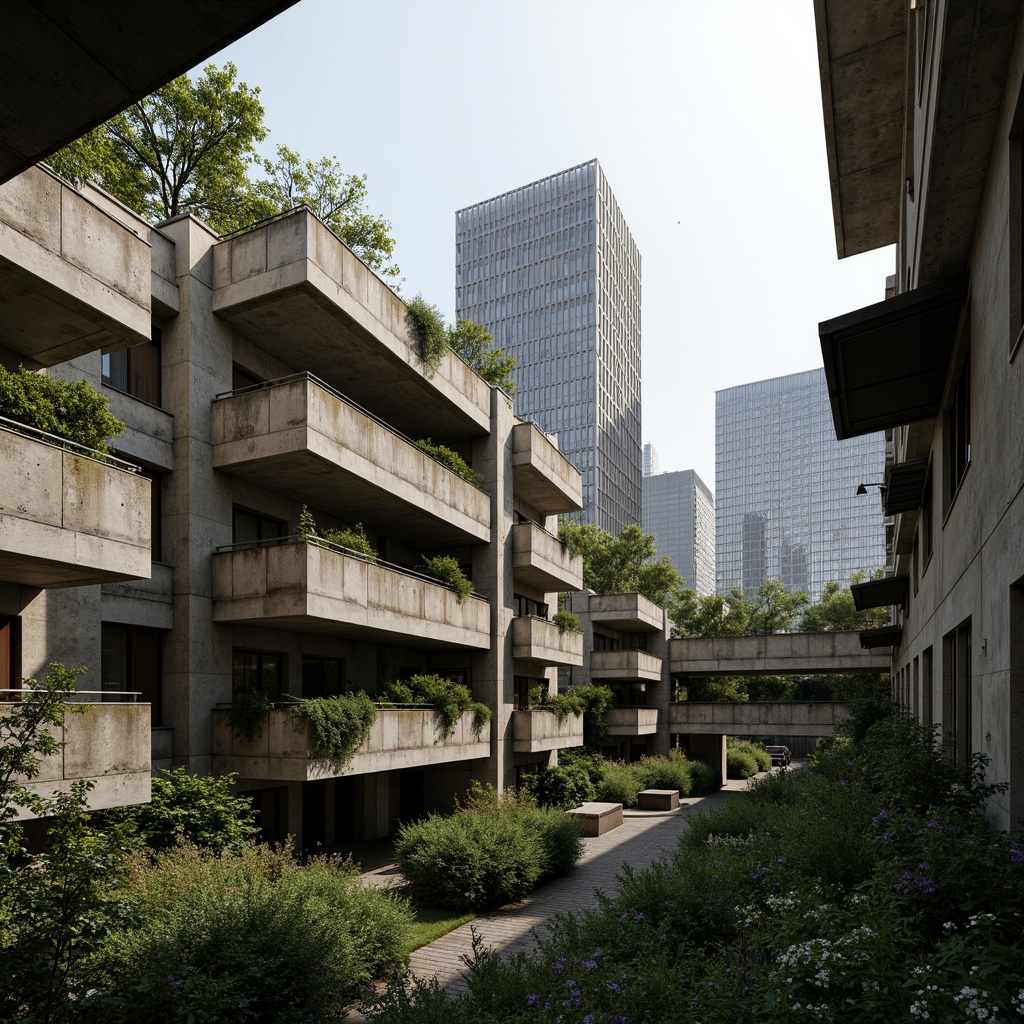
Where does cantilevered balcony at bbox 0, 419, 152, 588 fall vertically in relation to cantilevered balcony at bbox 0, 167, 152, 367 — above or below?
below

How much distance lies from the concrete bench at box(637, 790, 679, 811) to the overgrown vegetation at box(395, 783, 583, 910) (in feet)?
48.7

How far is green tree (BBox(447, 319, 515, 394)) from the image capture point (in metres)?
35.0

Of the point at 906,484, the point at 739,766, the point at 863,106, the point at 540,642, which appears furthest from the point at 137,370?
the point at 739,766

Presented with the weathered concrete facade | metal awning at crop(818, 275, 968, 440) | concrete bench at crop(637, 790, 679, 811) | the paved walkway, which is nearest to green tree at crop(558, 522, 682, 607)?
concrete bench at crop(637, 790, 679, 811)

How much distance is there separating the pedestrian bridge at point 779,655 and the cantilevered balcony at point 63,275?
33966mm

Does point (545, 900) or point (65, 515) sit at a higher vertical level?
point (65, 515)

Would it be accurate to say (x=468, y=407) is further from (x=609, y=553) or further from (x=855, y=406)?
(x=609, y=553)

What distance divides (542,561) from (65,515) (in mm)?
19041

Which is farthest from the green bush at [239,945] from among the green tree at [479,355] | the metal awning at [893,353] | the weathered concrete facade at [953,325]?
the green tree at [479,355]

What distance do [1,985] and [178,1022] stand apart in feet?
6.93

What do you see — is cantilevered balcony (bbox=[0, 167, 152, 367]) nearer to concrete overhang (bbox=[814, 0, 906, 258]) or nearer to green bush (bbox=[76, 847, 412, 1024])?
green bush (bbox=[76, 847, 412, 1024])

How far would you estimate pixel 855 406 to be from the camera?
11.7 metres

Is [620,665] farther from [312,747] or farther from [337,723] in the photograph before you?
[312,747]

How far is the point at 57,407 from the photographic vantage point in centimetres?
1162
